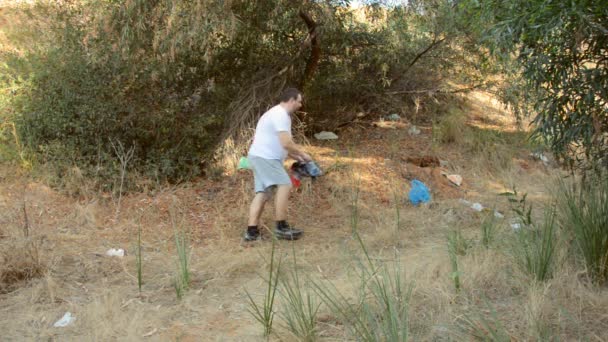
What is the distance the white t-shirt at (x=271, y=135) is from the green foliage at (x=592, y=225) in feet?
8.78

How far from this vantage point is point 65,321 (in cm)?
437

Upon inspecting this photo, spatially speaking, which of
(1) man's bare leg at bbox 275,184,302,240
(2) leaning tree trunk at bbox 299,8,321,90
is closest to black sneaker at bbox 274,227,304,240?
(1) man's bare leg at bbox 275,184,302,240

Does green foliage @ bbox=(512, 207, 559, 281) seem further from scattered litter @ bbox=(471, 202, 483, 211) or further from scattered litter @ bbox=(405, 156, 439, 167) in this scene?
scattered litter @ bbox=(405, 156, 439, 167)

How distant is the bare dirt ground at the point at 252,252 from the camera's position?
162 inches

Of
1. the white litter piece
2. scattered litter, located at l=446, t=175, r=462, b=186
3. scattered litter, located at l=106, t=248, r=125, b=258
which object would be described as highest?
scattered litter, located at l=446, t=175, r=462, b=186

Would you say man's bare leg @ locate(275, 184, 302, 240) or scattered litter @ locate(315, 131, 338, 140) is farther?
scattered litter @ locate(315, 131, 338, 140)

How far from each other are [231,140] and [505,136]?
4.93m

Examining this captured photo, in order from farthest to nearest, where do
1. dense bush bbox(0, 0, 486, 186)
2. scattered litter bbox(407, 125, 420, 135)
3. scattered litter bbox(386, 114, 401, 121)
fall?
scattered litter bbox(386, 114, 401, 121), scattered litter bbox(407, 125, 420, 135), dense bush bbox(0, 0, 486, 186)

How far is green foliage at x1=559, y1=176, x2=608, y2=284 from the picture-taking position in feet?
14.2

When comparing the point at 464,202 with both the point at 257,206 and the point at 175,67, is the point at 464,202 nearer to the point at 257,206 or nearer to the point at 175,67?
the point at 257,206

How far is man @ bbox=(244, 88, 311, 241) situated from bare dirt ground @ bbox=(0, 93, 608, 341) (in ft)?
1.22

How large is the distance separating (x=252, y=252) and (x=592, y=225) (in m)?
3.07

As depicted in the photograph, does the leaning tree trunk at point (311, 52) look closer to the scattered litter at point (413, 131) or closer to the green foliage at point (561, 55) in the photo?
the scattered litter at point (413, 131)

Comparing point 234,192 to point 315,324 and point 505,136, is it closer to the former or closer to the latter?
point 315,324
